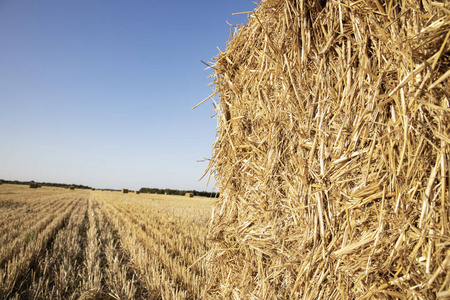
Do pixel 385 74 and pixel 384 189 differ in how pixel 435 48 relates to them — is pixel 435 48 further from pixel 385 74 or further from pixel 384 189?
pixel 384 189

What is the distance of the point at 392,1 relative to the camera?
63.2 inches

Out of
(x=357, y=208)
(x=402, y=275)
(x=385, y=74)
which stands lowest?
(x=402, y=275)

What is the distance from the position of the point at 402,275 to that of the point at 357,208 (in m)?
0.45

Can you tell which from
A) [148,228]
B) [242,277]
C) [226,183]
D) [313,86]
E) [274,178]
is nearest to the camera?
[313,86]

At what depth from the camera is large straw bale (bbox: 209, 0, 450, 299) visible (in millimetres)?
1411

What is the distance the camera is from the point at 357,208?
1.69m

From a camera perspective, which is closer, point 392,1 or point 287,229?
point 392,1

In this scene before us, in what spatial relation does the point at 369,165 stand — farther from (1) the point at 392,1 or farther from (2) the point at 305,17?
(2) the point at 305,17

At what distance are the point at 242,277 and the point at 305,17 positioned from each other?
251cm

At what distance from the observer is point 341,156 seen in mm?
1793

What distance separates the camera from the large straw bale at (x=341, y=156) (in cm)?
141

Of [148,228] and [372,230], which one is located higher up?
[372,230]

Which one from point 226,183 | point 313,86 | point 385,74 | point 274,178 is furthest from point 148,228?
point 385,74

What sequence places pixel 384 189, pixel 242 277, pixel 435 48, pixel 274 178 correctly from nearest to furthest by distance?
pixel 435 48
pixel 384 189
pixel 274 178
pixel 242 277
